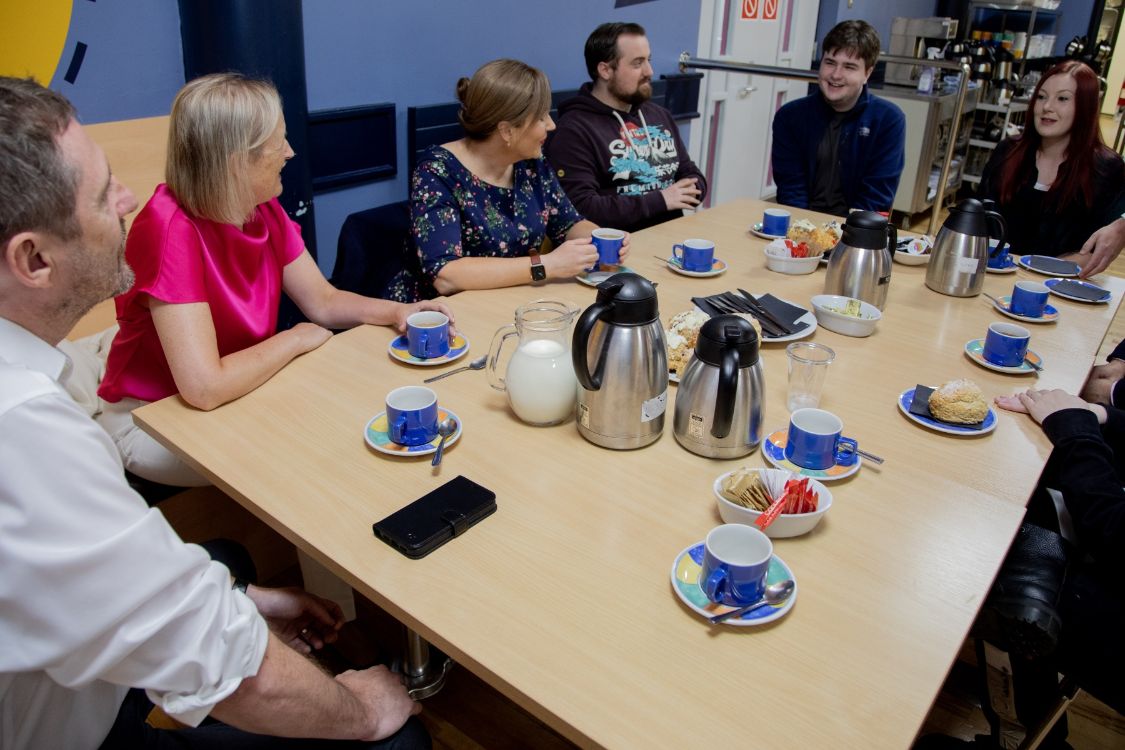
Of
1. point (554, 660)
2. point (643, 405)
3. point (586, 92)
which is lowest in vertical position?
point (554, 660)

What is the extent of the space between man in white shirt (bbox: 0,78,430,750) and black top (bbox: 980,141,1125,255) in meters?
2.55

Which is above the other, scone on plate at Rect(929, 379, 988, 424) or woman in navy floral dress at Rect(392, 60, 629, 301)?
woman in navy floral dress at Rect(392, 60, 629, 301)

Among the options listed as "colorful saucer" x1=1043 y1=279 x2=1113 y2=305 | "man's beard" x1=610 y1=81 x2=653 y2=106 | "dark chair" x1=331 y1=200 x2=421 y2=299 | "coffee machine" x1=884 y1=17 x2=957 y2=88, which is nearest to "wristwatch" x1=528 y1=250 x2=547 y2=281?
"dark chair" x1=331 y1=200 x2=421 y2=299

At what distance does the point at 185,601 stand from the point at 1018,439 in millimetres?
1283

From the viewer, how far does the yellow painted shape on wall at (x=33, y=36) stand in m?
1.88

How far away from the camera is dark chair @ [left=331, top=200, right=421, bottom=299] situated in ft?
7.50

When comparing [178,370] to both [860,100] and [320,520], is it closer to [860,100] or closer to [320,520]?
[320,520]

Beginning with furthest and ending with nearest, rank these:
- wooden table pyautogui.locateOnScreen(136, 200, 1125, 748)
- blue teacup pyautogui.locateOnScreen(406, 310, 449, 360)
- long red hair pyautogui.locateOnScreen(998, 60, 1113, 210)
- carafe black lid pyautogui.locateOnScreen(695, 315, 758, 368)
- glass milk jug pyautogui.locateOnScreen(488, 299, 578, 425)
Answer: long red hair pyautogui.locateOnScreen(998, 60, 1113, 210) < blue teacup pyautogui.locateOnScreen(406, 310, 449, 360) < glass milk jug pyautogui.locateOnScreen(488, 299, 578, 425) < carafe black lid pyautogui.locateOnScreen(695, 315, 758, 368) < wooden table pyautogui.locateOnScreen(136, 200, 1125, 748)

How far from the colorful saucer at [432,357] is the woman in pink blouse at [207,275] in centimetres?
8

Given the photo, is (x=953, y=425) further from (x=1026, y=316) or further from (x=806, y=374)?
(x=1026, y=316)

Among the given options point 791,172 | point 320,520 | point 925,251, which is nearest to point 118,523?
point 320,520

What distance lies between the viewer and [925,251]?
228 cm

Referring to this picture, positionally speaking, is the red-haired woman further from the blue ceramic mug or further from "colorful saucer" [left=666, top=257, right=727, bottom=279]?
"colorful saucer" [left=666, top=257, right=727, bottom=279]

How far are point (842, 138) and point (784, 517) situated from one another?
8.06 feet
